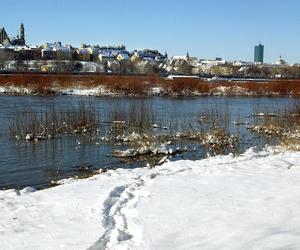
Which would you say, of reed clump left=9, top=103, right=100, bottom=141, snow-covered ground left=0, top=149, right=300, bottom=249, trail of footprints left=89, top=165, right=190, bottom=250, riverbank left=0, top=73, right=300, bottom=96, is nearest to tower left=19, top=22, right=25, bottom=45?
riverbank left=0, top=73, right=300, bottom=96

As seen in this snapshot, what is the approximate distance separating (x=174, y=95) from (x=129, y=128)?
28888mm

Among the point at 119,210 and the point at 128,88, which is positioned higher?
the point at 128,88

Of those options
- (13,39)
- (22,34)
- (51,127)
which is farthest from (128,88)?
(22,34)

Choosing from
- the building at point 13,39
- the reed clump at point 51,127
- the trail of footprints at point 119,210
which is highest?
the building at point 13,39

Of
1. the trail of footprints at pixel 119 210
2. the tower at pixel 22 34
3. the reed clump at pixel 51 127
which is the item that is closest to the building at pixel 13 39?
the tower at pixel 22 34

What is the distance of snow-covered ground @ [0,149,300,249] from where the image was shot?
578 centimetres

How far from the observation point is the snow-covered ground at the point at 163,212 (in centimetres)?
578

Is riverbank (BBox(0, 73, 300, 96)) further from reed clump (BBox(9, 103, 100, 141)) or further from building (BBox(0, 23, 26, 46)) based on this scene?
building (BBox(0, 23, 26, 46))

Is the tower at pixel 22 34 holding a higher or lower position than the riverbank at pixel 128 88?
higher

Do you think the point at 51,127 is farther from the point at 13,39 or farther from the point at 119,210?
the point at 13,39

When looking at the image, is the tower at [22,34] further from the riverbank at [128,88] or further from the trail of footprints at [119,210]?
the trail of footprints at [119,210]

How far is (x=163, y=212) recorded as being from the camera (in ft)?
23.2

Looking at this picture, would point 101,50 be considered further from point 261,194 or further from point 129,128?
point 261,194

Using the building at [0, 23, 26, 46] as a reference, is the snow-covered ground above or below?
below
